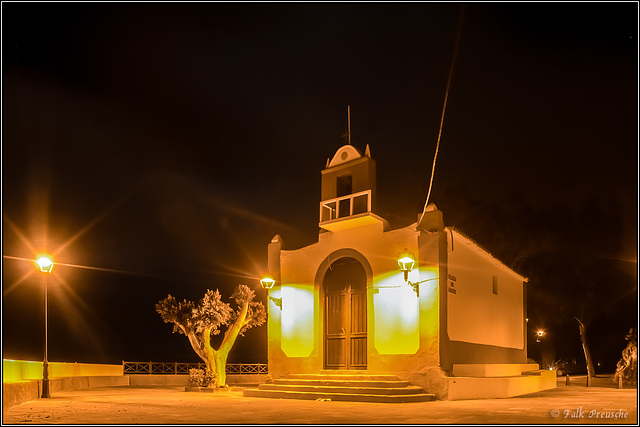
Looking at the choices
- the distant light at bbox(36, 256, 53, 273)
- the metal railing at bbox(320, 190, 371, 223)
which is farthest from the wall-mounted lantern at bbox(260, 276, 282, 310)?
the distant light at bbox(36, 256, 53, 273)

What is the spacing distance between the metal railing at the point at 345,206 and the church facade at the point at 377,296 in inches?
1.2

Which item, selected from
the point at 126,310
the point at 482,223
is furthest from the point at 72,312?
the point at 482,223

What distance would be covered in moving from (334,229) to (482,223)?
50.8ft

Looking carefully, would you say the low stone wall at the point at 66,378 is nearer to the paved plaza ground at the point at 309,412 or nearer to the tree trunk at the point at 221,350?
the paved plaza ground at the point at 309,412

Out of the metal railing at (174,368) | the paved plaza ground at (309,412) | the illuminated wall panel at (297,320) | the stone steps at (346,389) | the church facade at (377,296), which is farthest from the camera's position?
the metal railing at (174,368)

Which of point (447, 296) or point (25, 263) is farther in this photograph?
point (25, 263)

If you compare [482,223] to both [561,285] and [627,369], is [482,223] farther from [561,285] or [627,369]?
[627,369]

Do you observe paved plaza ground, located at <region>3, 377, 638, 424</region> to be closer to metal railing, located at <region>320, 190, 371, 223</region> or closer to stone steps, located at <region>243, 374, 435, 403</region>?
stone steps, located at <region>243, 374, 435, 403</region>

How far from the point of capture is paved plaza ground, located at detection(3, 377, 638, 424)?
30.0 feet

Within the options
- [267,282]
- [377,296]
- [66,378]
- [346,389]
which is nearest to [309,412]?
[346,389]

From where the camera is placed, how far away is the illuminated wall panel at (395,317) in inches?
572

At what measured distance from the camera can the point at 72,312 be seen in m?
44.2

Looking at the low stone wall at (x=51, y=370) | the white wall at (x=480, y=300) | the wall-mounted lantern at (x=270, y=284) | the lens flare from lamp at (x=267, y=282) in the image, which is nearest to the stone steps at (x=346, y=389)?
the white wall at (x=480, y=300)

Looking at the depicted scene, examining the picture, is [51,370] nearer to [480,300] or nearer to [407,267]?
[407,267]
